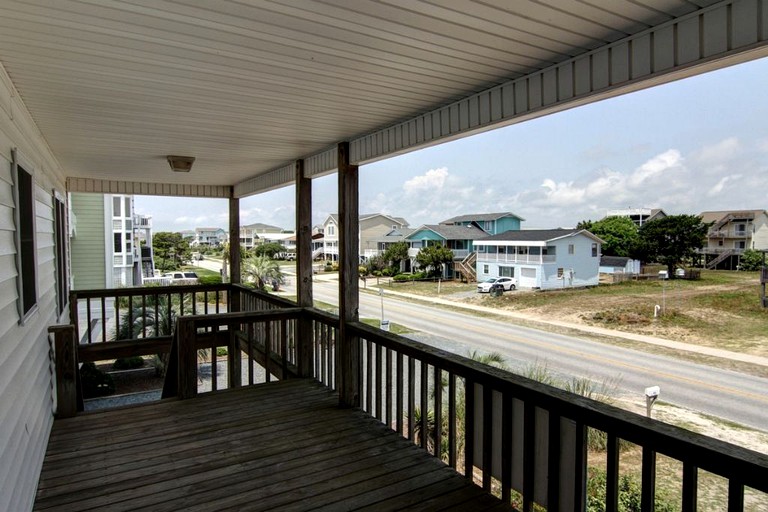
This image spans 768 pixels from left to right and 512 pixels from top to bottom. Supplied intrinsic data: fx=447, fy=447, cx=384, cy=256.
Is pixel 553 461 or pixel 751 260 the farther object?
pixel 751 260

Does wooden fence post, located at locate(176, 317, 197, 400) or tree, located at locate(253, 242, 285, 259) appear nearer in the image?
wooden fence post, located at locate(176, 317, 197, 400)

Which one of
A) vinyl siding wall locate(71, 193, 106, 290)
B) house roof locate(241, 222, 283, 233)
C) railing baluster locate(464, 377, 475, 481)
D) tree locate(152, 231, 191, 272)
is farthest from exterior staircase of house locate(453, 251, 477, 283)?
house roof locate(241, 222, 283, 233)

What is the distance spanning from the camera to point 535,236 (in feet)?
17.0

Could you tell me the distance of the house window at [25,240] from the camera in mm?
2432

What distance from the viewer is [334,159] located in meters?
4.32

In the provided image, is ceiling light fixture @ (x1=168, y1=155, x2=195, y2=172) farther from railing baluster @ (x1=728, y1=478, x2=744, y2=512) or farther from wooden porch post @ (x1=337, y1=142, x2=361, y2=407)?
railing baluster @ (x1=728, y1=478, x2=744, y2=512)

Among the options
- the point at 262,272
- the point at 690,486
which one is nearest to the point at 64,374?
the point at 690,486

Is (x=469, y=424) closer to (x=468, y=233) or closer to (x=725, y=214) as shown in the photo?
(x=725, y=214)

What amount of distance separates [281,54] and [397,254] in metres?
21.7

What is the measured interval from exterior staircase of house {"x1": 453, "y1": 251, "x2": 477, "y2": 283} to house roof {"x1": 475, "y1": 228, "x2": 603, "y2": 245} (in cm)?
173

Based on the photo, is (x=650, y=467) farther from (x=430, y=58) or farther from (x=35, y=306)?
(x=35, y=306)

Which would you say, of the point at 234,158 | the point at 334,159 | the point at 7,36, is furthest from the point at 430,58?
the point at 234,158

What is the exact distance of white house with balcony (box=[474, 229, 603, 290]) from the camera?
4.41 metres

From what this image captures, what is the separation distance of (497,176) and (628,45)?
3.98 meters
